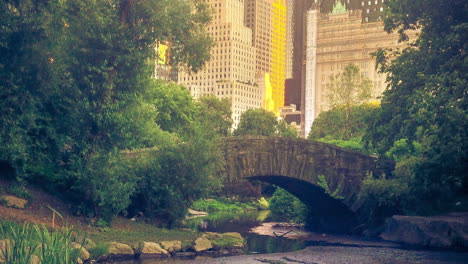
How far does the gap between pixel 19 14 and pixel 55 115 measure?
4.81 metres

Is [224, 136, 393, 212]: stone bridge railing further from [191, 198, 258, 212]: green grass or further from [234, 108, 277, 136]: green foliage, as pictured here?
[234, 108, 277, 136]: green foliage

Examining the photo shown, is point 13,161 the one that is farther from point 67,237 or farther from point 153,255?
point 67,237

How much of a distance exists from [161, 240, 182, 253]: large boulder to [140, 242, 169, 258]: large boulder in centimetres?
34

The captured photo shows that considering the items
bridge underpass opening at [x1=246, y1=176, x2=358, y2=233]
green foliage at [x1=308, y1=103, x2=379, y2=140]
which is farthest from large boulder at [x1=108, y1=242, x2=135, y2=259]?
green foliage at [x1=308, y1=103, x2=379, y2=140]

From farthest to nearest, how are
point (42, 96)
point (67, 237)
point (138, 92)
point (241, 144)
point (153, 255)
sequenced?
point (241, 144) → point (138, 92) → point (42, 96) → point (153, 255) → point (67, 237)

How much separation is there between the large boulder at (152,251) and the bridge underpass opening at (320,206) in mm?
11992

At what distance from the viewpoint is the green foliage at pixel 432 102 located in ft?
91.0

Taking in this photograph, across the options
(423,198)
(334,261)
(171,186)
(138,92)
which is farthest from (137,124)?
(423,198)

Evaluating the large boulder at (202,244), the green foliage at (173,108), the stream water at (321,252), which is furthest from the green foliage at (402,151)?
the green foliage at (173,108)

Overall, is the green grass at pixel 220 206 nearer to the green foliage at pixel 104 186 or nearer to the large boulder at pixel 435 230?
the green foliage at pixel 104 186

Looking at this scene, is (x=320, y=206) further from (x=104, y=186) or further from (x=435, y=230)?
(x=104, y=186)

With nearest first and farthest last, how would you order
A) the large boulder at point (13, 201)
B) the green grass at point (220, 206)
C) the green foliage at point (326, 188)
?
the large boulder at point (13, 201) < the green foliage at point (326, 188) < the green grass at point (220, 206)

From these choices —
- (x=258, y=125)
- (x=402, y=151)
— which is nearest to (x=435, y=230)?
(x=402, y=151)

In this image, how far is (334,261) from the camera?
26.0 meters
